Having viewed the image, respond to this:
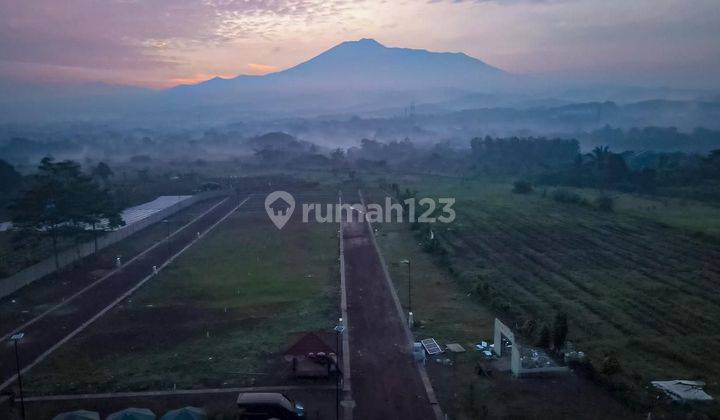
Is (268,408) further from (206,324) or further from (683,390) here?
(683,390)

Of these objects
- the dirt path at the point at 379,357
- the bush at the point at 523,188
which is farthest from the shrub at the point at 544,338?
the bush at the point at 523,188

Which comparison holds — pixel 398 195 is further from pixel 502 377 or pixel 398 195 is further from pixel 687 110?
pixel 687 110

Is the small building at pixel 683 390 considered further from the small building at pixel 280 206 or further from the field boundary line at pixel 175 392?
the small building at pixel 280 206

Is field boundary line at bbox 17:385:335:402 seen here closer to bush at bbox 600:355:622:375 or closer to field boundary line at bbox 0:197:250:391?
field boundary line at bbox 0:197:250:391

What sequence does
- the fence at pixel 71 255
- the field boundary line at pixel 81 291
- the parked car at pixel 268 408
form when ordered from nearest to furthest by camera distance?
the parked car at pixel 268 408 < the field boundary line at pixel 81 291 < the fence at pixel 71 255

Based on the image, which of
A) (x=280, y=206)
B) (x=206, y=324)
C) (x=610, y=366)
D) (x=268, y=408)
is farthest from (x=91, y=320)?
(x=280, y=206)
